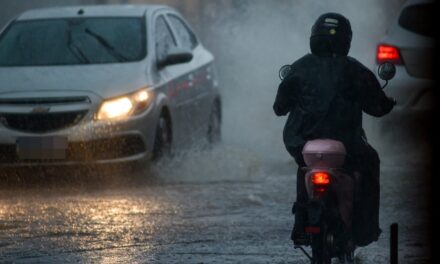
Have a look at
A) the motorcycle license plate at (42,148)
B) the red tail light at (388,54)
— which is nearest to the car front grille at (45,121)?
the motorcycle license plate at (42,148)

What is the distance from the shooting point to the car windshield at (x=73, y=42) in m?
13.4

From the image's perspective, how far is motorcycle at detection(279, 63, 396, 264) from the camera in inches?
288

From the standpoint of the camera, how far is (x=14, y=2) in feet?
76.8

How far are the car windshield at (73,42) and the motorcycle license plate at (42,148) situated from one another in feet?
4.06

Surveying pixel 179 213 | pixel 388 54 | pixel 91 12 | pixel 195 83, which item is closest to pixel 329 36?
pixel 179 213

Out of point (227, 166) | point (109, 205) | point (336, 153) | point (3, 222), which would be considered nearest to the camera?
point (336, 153)

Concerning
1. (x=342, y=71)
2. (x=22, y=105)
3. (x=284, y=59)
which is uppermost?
(x=342, y=71)

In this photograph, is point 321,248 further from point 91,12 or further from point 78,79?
point 91,12

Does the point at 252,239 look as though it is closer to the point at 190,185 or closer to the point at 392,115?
the point at 190,185

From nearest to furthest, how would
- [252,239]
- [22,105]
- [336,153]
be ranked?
[336,153], [252,239], [22,105]

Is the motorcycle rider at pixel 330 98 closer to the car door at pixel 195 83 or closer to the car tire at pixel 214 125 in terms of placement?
the car door at pixel 195 83

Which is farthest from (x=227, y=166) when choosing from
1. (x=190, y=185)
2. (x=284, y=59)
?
(x=284, y=59)

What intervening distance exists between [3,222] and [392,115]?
4.71 meters

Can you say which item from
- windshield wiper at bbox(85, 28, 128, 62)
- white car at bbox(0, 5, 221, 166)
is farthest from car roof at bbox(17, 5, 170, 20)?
windshield wiper at bbox(85, 28, 128, 62)
